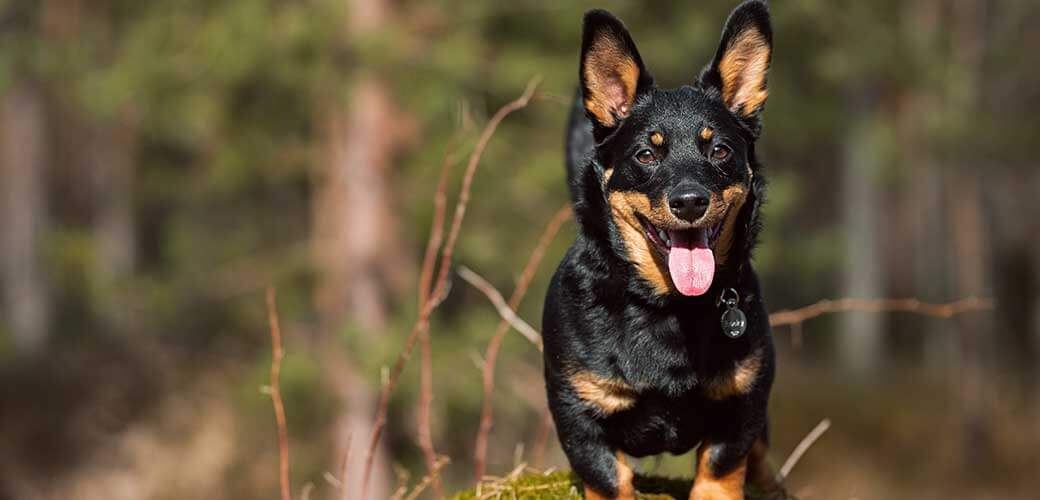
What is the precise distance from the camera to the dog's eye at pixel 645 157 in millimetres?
2459

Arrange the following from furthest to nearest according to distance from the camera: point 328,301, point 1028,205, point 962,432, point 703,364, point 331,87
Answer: point 1028,205
point 962,432
point 328,301
point 331,87
point 703,364

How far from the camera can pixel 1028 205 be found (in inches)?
1049

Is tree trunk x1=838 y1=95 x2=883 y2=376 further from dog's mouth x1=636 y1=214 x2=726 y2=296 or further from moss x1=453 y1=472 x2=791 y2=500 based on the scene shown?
Answer: dog's mouth x1=636 y1=214 x2=726 y2=296

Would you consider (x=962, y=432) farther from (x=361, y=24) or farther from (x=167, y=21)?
(x=167, y=21)

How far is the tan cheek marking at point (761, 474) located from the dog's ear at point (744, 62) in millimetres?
1037

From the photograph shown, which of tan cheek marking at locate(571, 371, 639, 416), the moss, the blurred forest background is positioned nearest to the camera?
tan cheek marking at locate(571, 371, 639, 416)

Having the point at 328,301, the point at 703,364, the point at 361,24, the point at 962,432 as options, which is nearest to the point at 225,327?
the point at 328,301

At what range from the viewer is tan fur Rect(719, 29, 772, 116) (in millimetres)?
2494

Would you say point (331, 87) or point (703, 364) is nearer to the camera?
point (703, 364)

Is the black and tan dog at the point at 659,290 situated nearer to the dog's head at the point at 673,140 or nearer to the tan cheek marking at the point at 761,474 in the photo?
the dog's head at the point at 673,140

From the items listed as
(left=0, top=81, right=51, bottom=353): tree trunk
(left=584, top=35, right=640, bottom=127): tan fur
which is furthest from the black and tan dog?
(left=0, top=81, right=51, bottom=353): tree trunk

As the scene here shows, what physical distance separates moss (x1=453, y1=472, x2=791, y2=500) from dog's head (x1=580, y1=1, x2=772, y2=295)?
2.41 feet

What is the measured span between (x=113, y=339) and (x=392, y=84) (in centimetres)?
1272

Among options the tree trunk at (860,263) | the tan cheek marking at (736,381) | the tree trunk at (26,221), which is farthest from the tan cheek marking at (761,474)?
the tree trunk at (26,221)
